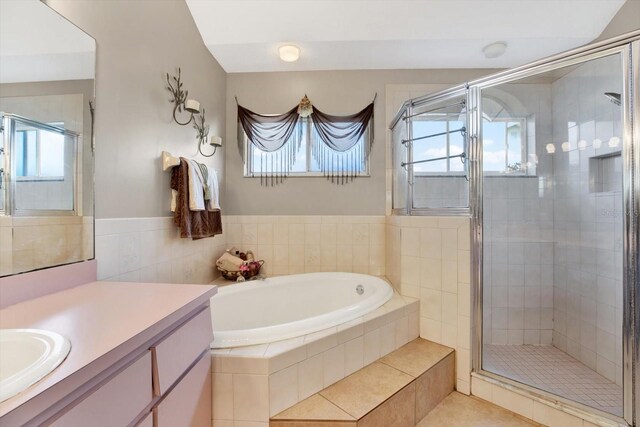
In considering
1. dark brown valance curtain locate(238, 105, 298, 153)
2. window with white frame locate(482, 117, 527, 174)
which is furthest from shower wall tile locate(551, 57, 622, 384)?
dark brown valance curtain locate(238, 105, 298, 153)

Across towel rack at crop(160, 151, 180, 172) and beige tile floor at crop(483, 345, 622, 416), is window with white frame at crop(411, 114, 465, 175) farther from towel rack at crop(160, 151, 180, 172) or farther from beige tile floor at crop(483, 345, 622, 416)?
towel rack at crop(160, 151, 180, 172)

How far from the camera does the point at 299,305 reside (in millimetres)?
2188

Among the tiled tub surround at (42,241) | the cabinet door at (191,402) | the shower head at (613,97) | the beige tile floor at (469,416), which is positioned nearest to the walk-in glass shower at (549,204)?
the shower head at (613,97)

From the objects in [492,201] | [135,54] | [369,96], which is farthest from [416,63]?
[135,54]

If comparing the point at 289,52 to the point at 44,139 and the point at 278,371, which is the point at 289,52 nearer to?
the point at 44,139

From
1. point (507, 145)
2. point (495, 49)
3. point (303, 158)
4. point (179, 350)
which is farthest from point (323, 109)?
point (179, 350)

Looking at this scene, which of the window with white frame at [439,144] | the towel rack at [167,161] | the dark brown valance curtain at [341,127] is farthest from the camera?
the dark brown valance curtain at [341,127]

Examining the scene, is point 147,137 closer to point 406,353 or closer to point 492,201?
point 406,353

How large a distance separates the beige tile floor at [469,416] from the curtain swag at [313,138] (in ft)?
6.23

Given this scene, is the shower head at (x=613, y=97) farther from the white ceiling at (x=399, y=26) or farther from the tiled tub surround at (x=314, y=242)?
the tiled tub surround at (x=314, y=242)

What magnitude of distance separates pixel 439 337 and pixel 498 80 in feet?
5.57

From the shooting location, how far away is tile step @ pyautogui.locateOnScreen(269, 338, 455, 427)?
1.10 metres

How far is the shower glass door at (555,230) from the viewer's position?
1.55 m

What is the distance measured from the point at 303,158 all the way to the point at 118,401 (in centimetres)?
228
